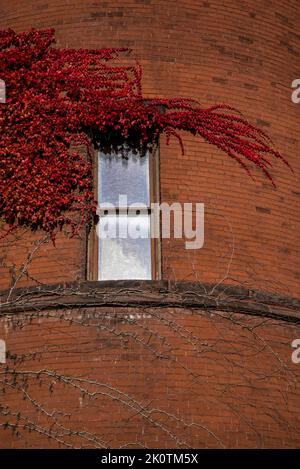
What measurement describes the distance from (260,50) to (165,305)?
13.0ft

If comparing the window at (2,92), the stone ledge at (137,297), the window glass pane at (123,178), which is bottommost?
the stone ledge at (137,297)

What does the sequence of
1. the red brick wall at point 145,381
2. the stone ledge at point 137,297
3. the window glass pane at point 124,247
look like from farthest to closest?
1. the window glass pane at point 124,247
2. the stone ledge at point 137,297
3. the red brick wall at point 145,381

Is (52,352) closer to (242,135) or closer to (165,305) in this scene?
(165,305)

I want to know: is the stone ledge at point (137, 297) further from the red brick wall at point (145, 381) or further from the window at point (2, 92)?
the window at point (2, 92)

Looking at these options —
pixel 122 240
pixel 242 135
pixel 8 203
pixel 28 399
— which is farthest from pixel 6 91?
pixel 28 399

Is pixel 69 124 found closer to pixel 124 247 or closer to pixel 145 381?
pixel 124 247

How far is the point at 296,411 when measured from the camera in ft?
27.5

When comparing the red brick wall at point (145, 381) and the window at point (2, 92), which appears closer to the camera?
the red brick wall at point (145, 381)

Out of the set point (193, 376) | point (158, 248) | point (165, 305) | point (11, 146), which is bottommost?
point (193, 376)

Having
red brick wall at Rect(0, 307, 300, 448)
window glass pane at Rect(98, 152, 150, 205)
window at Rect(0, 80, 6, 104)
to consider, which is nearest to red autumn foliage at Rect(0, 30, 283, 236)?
window at Rect(0, 80, 6, 104)

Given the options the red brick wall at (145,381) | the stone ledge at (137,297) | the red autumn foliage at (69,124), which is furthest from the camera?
the red autumn foliage at (69,124)

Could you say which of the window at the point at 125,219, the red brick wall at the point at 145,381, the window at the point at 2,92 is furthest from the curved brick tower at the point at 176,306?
the window at the point at 2,92

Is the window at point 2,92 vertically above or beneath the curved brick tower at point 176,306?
above

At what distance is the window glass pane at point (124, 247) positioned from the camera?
8.75 m
